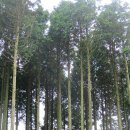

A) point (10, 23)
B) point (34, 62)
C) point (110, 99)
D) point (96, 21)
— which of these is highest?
point (96, 21)

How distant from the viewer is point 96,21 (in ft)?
68.6

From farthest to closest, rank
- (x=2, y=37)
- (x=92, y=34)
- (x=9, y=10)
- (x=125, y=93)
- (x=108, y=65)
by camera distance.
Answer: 1. (x=125, y=93)
2. (x=108, y=65)
3. (x=92, y=34)
4. (x=2, y=37)
5. (x=9, y=10)

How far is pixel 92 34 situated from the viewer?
20.7 metres

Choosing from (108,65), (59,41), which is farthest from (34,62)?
(108,65)

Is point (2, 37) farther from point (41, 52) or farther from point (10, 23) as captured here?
point (41, 52)

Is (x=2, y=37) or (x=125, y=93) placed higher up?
(x=2, y=37)

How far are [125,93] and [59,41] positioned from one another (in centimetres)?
882

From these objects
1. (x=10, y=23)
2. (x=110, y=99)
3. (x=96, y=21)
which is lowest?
(x=110, y=99)

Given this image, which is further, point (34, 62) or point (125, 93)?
point (125, 93)

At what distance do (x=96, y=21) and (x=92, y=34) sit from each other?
1022 mm

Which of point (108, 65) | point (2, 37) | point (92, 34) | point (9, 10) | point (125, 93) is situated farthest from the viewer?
point (125, 93)

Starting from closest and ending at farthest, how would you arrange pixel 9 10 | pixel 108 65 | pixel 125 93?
pixel 9 10
pixel 108 65
pixel 125 93

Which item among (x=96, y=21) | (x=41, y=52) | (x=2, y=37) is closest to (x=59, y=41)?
(x=41, y=52)

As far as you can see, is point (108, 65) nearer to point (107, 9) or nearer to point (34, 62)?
point (107, 9)
